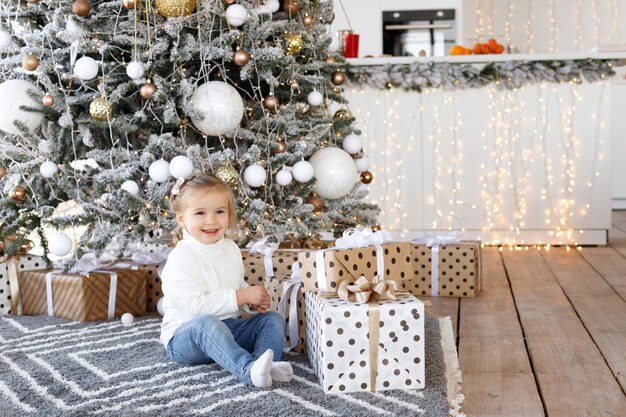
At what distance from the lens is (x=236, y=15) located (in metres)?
2.51

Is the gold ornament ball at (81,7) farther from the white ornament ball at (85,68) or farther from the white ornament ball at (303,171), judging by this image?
the white ornament ball at (303,171)

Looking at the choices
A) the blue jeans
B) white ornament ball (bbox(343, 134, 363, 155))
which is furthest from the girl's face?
white ornament ball (bbox(343, 134, 363, 155))

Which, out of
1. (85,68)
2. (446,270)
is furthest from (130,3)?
(446,270)

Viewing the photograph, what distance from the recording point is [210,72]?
2.63m

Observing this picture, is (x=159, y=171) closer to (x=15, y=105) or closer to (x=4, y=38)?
(x=15, y=105)

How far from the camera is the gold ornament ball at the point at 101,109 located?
236cm

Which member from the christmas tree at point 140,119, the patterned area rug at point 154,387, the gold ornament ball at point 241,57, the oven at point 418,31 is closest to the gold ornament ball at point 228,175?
the christmas tree at point 140,119

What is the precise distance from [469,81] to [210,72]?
76.2 inches

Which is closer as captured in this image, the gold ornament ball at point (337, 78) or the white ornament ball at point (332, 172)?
the white ornament ball at point (332, 172)

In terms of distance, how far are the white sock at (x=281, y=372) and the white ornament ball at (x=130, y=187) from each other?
35.8 inches

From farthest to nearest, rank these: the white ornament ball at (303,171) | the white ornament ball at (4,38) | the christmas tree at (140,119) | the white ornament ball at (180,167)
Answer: the white ornament ball at (303,171) → the white ornament ball at (4,38) → the christmas tree at (140,119) → the white ornament ball at (180,167)

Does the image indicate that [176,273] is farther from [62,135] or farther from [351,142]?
[351,142]

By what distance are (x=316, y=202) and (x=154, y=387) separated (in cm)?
122

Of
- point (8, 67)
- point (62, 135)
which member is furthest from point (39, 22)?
point (62, 135)
